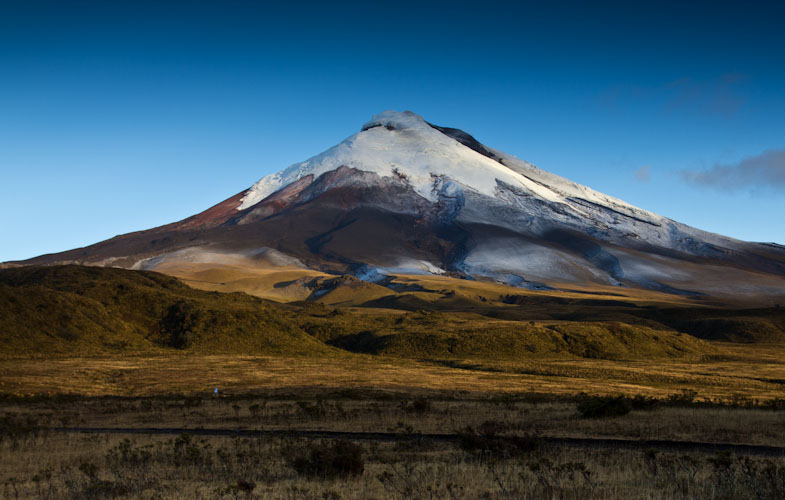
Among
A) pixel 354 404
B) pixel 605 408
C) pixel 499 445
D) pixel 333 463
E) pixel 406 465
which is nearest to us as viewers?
pixel 333 463

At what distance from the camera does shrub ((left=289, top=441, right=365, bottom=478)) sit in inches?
771

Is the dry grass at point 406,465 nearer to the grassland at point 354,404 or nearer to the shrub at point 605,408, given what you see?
the grassland at point 354,404

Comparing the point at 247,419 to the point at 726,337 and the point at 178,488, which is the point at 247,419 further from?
the point at 726,337

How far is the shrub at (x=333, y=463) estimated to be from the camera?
19594mm

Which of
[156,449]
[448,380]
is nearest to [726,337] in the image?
[448,380]

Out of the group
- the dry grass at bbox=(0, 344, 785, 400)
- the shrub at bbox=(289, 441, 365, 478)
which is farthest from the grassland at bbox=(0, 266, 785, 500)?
the dry grass at bbox=(0, 344, 785, 400)

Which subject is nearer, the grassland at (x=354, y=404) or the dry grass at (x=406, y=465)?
the dry grass at (x=406, y=465)

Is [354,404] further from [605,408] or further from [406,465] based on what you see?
[406,465]

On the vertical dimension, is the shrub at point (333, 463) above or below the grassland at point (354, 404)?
above

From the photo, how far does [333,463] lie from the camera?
19.7m

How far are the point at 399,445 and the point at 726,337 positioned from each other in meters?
128

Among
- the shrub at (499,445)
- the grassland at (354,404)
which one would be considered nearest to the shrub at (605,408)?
the grassland at (354,404)

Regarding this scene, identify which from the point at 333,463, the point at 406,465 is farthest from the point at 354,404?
the point at 333,463

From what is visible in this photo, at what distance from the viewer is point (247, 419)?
35.2 m
